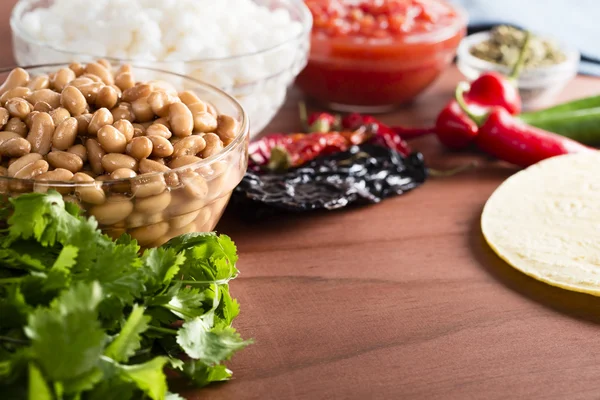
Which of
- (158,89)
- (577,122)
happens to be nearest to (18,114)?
(158,89)

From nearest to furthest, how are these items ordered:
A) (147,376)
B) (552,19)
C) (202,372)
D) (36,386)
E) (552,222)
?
1. (36,386)
2. (147,376)
3. (202,372)
4. (552,222)
5. (552,19)

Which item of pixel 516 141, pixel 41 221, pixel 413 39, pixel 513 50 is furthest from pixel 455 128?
pixel 41 221

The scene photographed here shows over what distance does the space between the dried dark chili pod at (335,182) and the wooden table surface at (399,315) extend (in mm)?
49

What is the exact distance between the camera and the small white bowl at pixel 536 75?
281 cm

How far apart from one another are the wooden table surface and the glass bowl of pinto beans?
0.88ft

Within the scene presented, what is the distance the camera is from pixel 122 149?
154cm

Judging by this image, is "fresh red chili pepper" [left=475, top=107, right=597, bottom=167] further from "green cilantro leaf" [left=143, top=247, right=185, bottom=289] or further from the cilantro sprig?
"green cilantro leaf" [left=143, top=247, right=185, bottom=289]

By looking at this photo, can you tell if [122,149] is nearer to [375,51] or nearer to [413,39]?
[375,51]

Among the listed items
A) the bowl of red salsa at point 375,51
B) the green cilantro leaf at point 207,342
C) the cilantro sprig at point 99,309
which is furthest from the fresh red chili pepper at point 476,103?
the green cilantro leaf at point 207,342

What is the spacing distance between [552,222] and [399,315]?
0.52 meters

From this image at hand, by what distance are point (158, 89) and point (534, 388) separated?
3.19 feet

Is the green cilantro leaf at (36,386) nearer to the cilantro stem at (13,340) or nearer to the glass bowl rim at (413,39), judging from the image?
the cilantro stem at (13,340)

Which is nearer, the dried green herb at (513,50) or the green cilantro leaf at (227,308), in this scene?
the green cilantro leaf at (227,308)

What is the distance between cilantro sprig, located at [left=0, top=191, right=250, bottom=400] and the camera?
→ 1.10 metres
